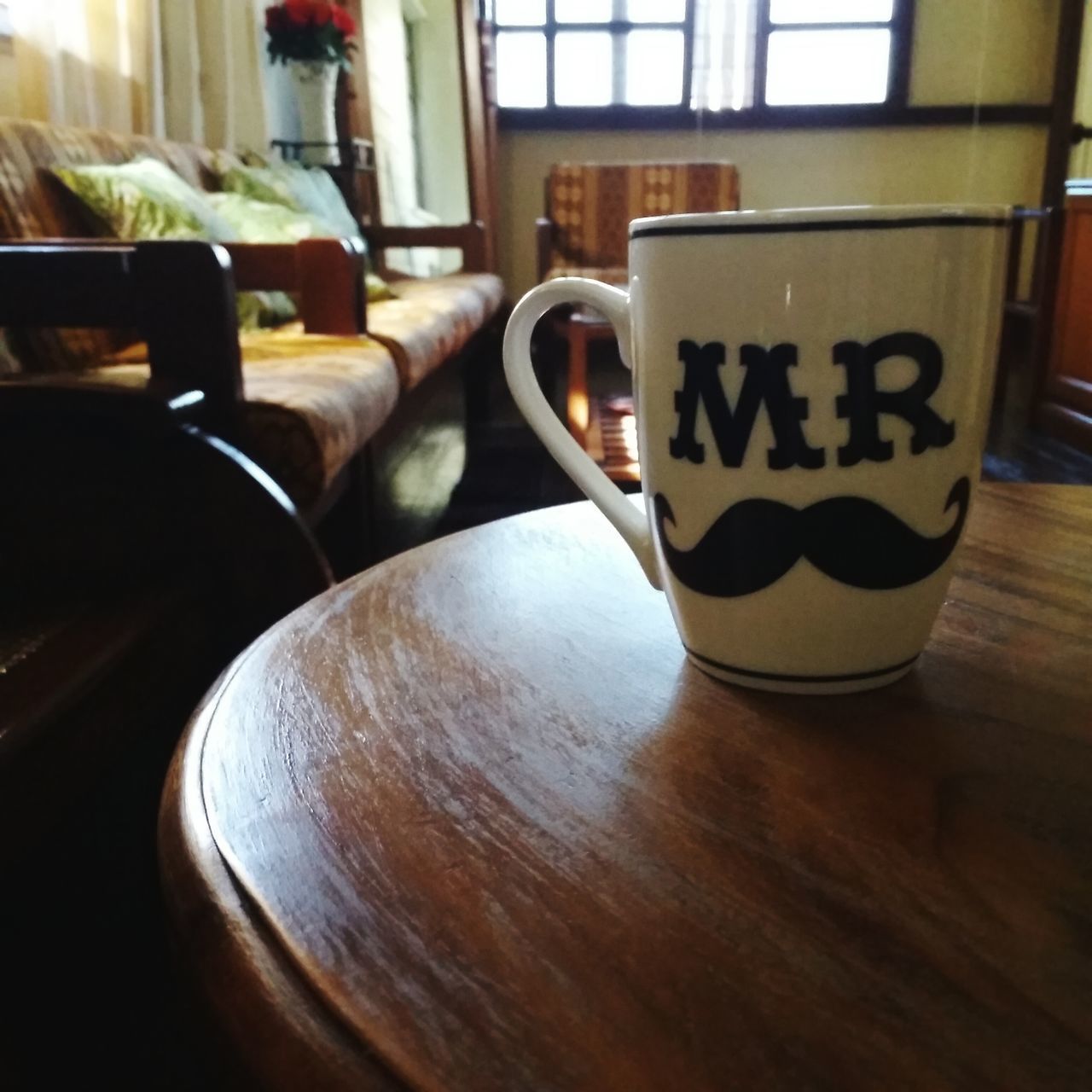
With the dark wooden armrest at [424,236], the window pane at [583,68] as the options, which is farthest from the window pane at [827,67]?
the dark wooden armrest at [424,236]

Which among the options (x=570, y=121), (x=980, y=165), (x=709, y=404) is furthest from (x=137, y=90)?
(x=980, y=165)

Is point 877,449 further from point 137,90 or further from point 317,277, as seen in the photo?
point 137,90

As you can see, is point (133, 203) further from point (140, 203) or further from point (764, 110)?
point (764, 110)

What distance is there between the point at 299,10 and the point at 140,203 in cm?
138

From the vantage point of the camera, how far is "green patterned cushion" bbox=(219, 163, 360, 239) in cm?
216

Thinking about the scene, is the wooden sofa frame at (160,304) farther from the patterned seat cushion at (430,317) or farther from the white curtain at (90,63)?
the white curtain at (90,63)

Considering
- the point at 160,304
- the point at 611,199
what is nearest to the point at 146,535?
the point at 160,304

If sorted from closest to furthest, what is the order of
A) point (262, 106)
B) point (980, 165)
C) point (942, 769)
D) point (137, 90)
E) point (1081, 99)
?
point (942, 769) < point (137, 90) < point (262, 106) < point (1081, 99) < point (980, 165)

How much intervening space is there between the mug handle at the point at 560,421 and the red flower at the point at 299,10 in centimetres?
264

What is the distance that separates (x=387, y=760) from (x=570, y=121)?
13.0 ft

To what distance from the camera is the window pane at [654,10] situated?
3850mm

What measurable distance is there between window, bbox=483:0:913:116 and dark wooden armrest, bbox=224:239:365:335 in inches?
105

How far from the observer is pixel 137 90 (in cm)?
220

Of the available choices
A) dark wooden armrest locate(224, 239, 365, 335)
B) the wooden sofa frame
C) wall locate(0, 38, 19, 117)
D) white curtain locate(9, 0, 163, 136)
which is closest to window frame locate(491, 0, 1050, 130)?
white curtain locate(9, 0, 163, 136)
